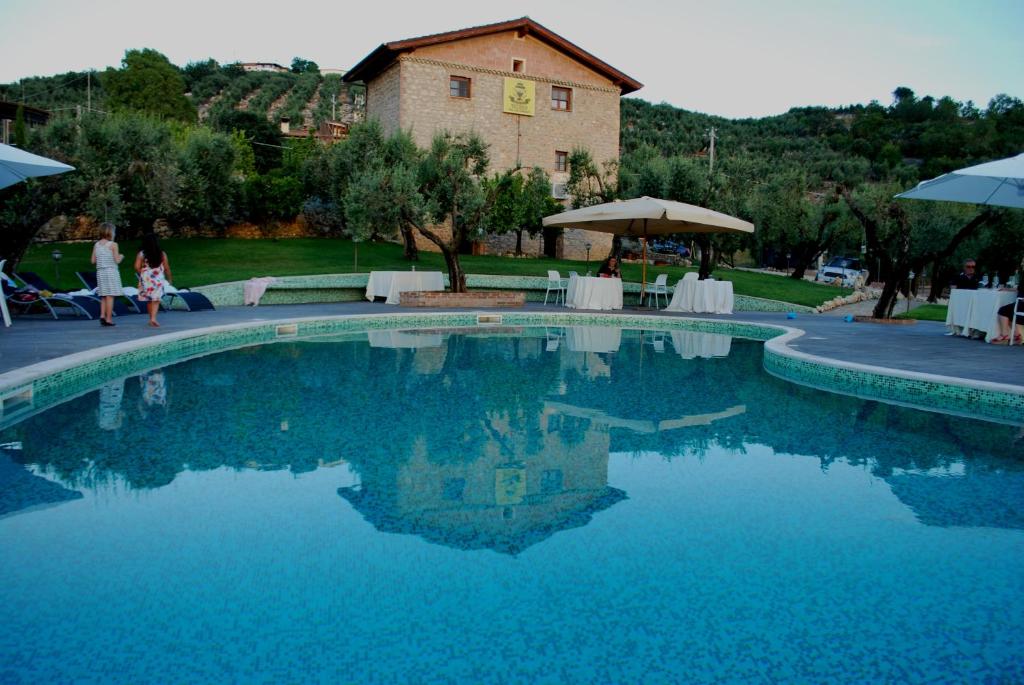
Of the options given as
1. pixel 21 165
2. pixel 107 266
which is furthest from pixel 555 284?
pixel 21 165

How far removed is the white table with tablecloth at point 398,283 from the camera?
16.5 meters

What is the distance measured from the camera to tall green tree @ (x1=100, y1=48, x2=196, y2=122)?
2049 inches

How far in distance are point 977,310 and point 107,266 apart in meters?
12.6

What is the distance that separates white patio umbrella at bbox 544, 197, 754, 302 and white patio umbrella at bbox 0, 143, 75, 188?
9500 mm

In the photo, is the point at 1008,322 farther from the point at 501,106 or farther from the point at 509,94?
the point at 509,94

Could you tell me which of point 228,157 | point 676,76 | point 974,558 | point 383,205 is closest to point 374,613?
point 974,558

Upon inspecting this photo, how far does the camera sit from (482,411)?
20.1 feet

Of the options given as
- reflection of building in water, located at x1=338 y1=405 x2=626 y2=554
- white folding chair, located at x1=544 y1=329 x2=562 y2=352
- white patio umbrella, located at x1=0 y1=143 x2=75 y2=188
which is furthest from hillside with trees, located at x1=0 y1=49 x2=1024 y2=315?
reflection of building in water, located at x1=338 y1=405 x2=626 y2=554

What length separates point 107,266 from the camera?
391 inches

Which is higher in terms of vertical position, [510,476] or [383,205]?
[383,205]

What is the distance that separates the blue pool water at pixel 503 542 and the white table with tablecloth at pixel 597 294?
960cm

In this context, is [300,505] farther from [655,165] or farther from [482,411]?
[655,165]

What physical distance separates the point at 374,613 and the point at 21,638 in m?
1.16

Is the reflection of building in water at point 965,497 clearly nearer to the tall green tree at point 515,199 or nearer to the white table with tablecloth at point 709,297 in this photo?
the white table with tablecloth at point 709,297
